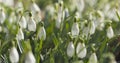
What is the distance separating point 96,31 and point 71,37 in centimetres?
65

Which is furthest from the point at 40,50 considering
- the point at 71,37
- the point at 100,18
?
the point at 100,18

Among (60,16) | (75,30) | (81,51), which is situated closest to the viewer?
(81,51)

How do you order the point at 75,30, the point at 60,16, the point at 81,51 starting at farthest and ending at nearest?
the point at 60,16 < the point at 75,30 < the point at 81,51

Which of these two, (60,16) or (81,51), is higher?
(60,16)

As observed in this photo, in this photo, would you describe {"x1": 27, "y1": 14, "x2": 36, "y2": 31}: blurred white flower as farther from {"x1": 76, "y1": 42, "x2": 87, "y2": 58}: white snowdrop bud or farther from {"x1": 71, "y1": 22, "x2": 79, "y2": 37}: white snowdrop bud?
{"x1": 76, "y1": 42, "x2": 87, "y2": 58}: white snowdrop bud

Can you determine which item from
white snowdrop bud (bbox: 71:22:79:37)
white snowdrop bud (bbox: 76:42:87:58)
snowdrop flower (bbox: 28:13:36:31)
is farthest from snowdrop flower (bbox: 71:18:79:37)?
snowdrop flower (bbox: 28:13:36:31)

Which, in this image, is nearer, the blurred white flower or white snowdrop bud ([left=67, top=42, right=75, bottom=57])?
white snowdrop bud ([left=67, top=42, right=75, bottom=57])

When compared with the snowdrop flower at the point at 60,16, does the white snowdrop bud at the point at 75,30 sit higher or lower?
lower

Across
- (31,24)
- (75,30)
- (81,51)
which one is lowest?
(81,51)

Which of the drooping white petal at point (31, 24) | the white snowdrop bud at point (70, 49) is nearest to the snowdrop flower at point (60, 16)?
the drooping white petal at point (31, 24)

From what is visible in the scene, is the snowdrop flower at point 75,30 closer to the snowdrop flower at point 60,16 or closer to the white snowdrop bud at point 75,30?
the white snowdrop bud at point 75,30

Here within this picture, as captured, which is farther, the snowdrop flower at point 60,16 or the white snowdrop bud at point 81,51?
the snowdrop flower at point 60,16

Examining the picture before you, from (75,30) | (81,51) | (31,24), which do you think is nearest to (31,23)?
(31,24)

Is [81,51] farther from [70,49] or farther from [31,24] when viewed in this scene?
[31,24]
